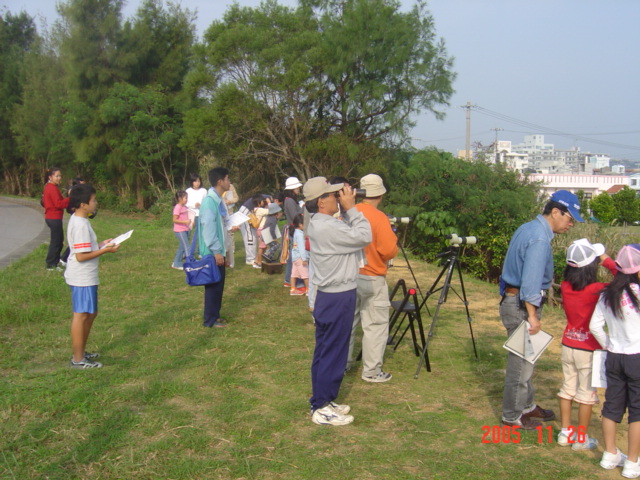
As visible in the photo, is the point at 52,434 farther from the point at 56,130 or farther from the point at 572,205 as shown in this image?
the point at 56,130

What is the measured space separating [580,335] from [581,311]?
174 millimetres

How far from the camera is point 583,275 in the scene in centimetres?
387

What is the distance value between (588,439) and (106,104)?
20.6 m

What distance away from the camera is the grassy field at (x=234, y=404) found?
A: 368cm

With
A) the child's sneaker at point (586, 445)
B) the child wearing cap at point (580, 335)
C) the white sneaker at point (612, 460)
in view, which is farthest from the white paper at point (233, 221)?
the white sneaker at point (612, 460)

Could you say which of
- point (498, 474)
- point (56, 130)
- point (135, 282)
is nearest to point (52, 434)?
point (498, 474)

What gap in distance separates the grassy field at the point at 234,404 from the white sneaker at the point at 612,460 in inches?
2.3

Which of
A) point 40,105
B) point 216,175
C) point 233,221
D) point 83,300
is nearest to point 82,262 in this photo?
point 83,300

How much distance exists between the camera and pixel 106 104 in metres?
21.0

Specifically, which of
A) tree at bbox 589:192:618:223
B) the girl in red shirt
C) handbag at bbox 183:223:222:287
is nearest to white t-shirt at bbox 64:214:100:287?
handbag at bbox 183:223:222:287

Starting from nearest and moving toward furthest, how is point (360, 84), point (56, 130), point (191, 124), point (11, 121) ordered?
1. point (360, 84)
2. point (191, 124)
3. point (56, 130)
4. point (11, 121)

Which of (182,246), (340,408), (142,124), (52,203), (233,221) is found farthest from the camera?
(142,124)

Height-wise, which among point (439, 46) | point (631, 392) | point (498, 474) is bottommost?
point (498, 474)

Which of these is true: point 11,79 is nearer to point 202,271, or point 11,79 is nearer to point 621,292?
point 202,271
